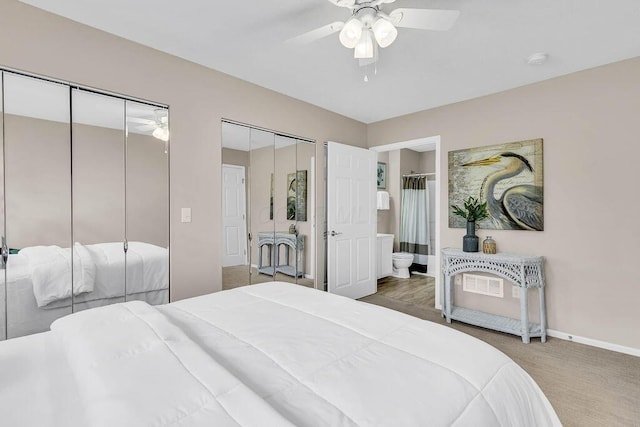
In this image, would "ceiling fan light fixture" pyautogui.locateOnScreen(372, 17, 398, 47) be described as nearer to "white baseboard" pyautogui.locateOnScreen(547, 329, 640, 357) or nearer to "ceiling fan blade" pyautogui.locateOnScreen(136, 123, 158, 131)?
"ceiling fan blade" pyautogui.locateOnScreen(136, 123, 158, 131)

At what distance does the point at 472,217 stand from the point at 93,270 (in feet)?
11.5

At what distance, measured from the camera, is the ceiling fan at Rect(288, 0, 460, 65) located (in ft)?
5.32

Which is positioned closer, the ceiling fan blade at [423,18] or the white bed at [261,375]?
the white bed at [261,375]

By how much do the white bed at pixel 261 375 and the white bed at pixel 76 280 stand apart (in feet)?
3.13

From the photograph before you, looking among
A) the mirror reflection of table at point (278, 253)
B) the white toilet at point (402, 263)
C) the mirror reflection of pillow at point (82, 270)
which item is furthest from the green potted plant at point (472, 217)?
the mirror reflection of pillow at point (82, 270)

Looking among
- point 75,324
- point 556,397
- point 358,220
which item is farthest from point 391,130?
point 75,324

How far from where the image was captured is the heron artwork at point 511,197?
305cm

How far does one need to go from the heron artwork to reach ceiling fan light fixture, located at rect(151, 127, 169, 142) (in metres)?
3.16

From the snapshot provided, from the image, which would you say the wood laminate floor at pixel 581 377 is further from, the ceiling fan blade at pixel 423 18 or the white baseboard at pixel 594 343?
the ceiling fan blade at pixel 423 18

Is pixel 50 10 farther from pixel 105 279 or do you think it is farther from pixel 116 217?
pixel 105 279

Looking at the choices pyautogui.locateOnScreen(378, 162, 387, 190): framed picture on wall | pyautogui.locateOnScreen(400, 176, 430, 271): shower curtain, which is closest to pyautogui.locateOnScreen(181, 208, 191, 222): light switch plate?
pyautogui.locateOnScreen(378, 162, 387, 190): framed picture on wall

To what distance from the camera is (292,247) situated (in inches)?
141

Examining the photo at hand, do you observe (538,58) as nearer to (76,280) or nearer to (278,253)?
(278,253)

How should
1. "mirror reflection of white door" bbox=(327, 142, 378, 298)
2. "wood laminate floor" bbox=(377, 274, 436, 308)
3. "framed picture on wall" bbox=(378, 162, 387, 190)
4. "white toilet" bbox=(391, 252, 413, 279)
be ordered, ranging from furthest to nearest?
"framed picture on wall" bbox=(378, 162, 387, 190) → "white toilet" bbox=(391, 252, 413, 279) → "wood laminate floor" bbox=(377, 274, 436, 308) → "mirror reflection of white door" bbox=(327, 142, 378, 298)
